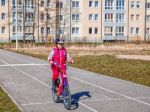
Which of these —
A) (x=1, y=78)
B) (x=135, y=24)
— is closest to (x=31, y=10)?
(x=135, y=24)

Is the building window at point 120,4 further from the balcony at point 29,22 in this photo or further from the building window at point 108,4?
the balcony at point 29,22

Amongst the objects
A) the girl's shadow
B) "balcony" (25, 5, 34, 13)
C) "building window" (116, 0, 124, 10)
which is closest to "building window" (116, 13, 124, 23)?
"building window" (116, 0, 124, 10)

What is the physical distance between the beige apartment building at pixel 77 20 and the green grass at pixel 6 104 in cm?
6630

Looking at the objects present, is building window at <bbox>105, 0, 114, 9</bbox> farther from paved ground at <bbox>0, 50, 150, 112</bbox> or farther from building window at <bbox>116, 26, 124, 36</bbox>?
paved ground at <bbox>0, 50, 150, 112</bbox>

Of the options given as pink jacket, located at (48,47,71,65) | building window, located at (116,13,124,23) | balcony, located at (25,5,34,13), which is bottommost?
pink jacket, located at (48,47,71,65)

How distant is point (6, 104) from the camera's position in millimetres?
12719

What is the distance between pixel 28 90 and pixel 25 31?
6623 centimetres

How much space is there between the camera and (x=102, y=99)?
45.0ft

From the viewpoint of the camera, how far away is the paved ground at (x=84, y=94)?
12180mm

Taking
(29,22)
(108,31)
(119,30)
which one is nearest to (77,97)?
(29,22)

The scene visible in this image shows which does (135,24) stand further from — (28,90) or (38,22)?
(28,90)

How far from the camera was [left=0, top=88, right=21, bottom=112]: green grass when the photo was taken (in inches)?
464

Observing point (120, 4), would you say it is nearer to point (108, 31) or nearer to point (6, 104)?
point (108, 31)

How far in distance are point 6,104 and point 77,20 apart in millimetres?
71073
